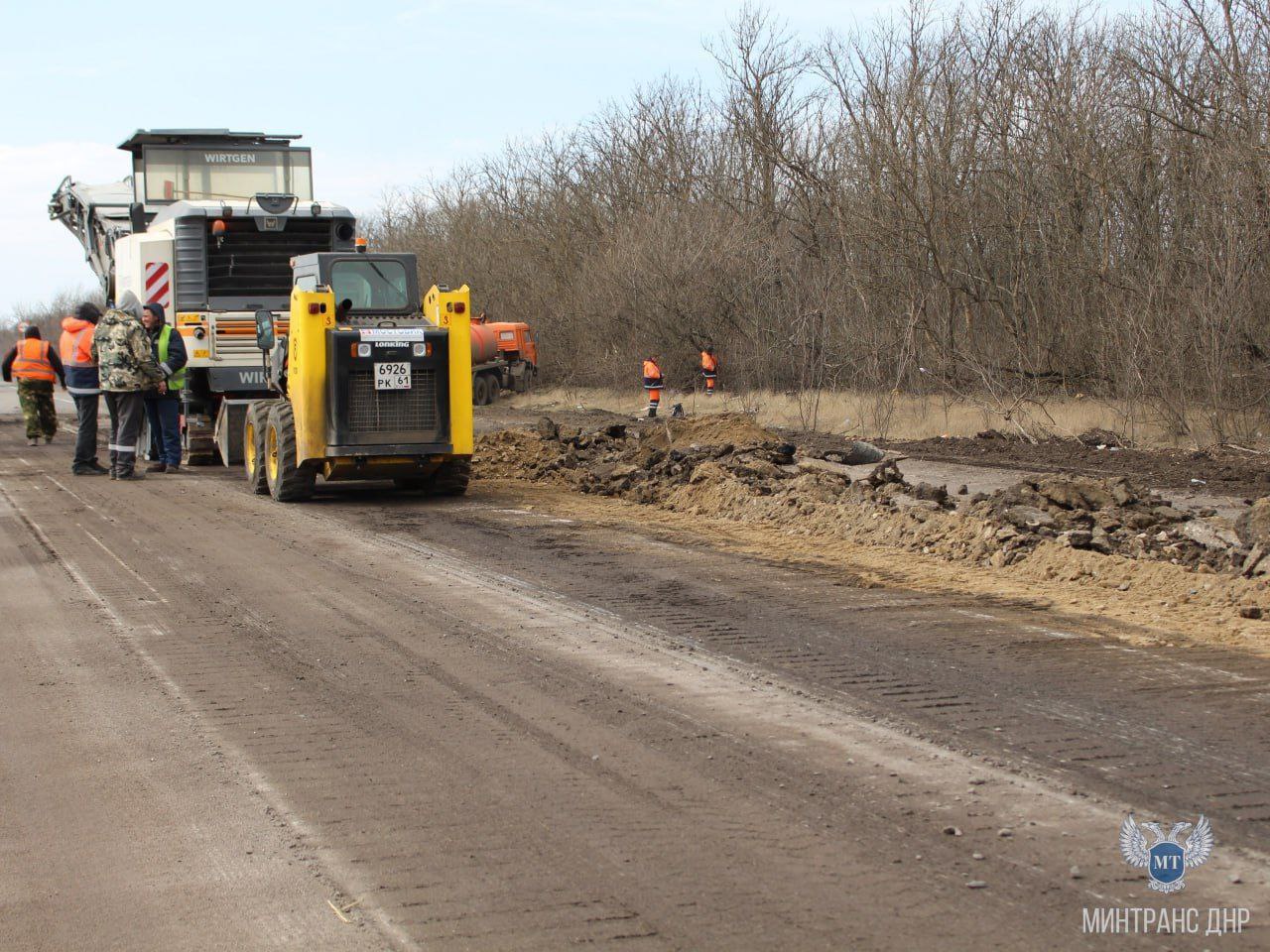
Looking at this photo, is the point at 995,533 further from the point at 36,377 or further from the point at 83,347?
the point at 36,377

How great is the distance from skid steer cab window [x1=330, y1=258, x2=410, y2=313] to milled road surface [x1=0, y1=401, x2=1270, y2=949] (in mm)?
4916

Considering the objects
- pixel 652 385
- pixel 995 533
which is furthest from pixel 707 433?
pixel 652 385

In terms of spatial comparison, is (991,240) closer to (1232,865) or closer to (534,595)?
(534,595)

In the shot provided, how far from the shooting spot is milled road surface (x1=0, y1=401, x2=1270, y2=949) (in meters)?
4.02

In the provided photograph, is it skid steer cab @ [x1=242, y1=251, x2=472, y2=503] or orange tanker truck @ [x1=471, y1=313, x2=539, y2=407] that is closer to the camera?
skid steer cab @ [x1=242, y1=251, x2=472, y2=503]

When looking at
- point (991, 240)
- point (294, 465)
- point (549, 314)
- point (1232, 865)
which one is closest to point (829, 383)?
point (991, 240)

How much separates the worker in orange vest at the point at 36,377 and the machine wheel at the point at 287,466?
8.06 meters

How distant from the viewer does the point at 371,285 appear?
1378cm

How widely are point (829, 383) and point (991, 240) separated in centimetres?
414

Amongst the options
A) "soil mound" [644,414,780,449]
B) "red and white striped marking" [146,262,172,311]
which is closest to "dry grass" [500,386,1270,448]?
"soil mound" [644,414,780,449]

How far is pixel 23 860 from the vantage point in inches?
176

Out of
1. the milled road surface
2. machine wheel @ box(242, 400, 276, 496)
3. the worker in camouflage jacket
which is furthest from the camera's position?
the worker in camouflage jacket

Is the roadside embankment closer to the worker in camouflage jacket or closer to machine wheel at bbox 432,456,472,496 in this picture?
machine wheel at bbox 432,456,472,496

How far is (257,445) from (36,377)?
831 cm
